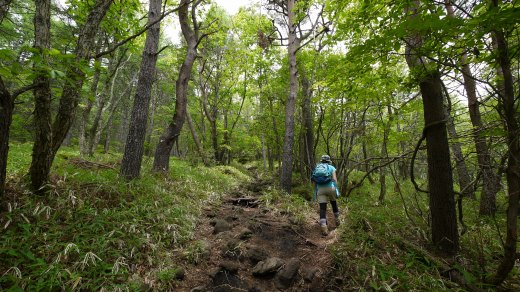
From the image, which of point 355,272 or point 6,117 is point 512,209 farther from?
point 6,117

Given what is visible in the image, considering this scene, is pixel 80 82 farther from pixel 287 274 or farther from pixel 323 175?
pixel 323 175

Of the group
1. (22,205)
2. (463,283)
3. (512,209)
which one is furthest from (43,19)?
(463,283)

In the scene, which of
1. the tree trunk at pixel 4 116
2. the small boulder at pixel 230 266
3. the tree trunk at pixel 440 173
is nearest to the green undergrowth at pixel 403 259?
the tree trunk at pixel 440 173

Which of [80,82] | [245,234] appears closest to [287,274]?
[245,234]

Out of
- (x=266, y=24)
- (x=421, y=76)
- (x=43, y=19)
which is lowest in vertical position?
(x=421, y=76)

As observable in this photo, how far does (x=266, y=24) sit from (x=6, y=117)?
37.2 ft

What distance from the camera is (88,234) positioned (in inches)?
150

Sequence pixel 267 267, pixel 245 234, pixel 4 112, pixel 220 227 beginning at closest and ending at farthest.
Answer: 1. pixel 4 112
2. pixel 267 267
3. pixel 245 234
4. pixel 220 227

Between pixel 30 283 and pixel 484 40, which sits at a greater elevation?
pixel 484 40

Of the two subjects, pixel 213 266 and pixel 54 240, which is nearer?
pixel 54 240

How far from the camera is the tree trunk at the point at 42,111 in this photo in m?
3.75

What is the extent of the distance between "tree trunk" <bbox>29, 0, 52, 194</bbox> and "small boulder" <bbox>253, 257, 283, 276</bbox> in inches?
163

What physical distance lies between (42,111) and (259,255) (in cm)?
453

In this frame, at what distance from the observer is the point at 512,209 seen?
290 cm
